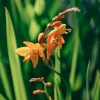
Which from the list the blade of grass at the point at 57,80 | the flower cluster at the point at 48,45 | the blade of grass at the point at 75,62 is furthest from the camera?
the blade of grass at the point at 75,62

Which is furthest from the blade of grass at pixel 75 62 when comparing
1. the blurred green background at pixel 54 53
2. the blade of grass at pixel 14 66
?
the blade of grass at pixel 14 66

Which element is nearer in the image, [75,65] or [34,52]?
[34,52]

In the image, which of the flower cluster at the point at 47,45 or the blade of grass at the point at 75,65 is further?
the blade of grass at the point at 75,65

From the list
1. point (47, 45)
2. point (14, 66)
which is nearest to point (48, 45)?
point (47, 45)

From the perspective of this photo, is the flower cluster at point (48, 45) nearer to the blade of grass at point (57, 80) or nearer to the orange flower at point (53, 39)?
the orange flower at point (53, 39)

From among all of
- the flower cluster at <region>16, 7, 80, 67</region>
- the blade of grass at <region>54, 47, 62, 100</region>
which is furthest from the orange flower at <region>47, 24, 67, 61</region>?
the blade of grass at <region>54, 47, 62, 100</region>

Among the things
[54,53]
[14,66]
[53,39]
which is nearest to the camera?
[53,39]

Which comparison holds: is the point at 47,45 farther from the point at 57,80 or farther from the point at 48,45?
the point at 57,80

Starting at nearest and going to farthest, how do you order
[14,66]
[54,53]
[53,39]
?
[53,39], [14,66], [54,53]

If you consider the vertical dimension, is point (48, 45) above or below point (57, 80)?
above
